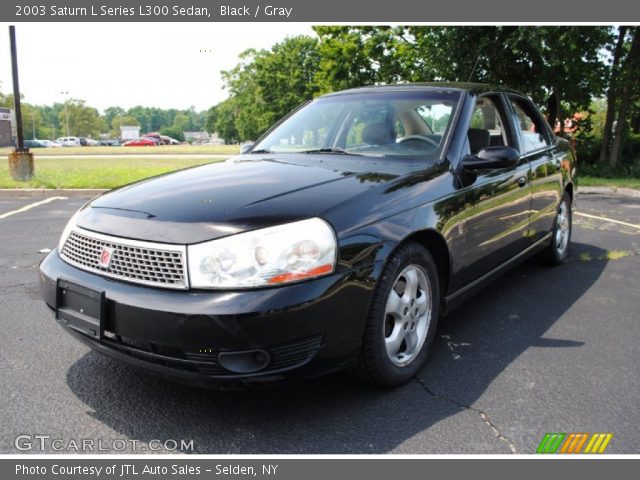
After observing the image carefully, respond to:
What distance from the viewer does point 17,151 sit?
13.2 m

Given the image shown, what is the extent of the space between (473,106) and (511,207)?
2.42ft

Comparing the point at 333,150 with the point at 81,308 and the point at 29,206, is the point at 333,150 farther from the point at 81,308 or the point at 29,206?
the point at 29,206

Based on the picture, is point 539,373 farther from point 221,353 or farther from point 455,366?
point 221,353

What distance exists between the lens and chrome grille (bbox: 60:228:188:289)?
7.81 feet

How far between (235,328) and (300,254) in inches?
15.9

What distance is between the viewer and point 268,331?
7.44 feet

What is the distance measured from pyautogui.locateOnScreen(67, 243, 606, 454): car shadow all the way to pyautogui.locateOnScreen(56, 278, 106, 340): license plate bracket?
0.42 metres

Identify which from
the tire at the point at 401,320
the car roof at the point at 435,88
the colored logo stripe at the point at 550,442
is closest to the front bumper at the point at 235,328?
the tire at the point at 401,320

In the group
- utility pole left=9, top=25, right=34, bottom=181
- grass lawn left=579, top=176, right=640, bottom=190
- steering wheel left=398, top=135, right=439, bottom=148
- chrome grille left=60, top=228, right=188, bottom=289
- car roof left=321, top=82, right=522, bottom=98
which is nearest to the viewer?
chrome grille left=60, top=228, right=188, bottom=289

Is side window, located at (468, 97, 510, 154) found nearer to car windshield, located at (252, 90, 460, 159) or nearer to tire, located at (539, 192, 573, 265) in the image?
car windshield, located at (252, 90, 460, 159)

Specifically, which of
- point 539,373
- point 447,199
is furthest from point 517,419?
point 447,199

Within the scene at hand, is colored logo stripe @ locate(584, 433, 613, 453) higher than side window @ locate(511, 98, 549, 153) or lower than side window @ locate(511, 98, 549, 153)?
lower

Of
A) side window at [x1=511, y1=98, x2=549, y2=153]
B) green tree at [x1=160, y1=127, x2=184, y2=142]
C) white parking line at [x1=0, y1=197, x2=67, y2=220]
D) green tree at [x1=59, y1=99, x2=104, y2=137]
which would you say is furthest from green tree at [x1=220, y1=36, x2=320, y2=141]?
green tree at [x1=160, y1=127, x2=184, y2=142]

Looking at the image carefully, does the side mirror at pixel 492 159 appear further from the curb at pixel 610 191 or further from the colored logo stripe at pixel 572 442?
the curb at pixel 610 191
